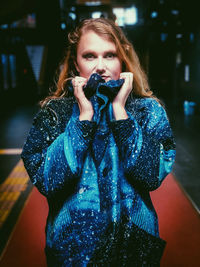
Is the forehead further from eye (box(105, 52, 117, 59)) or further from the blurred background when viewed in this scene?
the blurred background

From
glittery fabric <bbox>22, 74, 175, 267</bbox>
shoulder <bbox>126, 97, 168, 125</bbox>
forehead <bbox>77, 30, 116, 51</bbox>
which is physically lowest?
glittery fabric <bbox>22, 74, 175, 267</bbox>

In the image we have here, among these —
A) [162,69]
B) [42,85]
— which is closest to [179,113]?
[42,85]

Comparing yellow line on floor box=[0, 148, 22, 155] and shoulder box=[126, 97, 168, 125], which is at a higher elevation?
shoulder box=[126, 97, 168, 125]

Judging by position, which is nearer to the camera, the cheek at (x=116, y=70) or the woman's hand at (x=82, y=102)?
the woman's hand at (x=82, y=102)

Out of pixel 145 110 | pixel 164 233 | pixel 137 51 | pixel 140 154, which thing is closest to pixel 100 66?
pixel 145 110

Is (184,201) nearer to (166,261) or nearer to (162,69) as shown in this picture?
(166,261)

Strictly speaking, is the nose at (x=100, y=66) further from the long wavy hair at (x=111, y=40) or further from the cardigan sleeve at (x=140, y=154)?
the cardigan sleeve at (x=140, y=154)

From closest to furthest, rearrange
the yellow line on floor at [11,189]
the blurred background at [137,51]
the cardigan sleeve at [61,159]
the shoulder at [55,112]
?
the cardigan sleeve at [61,159] < the shoulder at [55,112] < the yellow line on floor at [11,189] < the blurred background at [137,51]

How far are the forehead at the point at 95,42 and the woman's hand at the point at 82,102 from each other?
0.20 m

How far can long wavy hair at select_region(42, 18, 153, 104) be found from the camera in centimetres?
114

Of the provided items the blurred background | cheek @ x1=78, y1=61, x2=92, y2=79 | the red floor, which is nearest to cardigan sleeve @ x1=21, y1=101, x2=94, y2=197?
cheek @ x1=78, y1=61, x2=92, y2=79

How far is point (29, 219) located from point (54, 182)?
2.03m

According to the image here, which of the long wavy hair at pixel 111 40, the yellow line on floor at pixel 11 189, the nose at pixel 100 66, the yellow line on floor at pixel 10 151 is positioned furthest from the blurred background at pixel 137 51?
the nose at pixel 100 66

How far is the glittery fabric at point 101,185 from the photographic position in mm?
919
